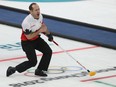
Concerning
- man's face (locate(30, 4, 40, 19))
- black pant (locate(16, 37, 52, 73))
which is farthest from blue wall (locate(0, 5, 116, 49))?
man's face (locate(30, 4, 40, 19))

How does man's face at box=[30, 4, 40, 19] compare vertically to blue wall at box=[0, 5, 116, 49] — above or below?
above

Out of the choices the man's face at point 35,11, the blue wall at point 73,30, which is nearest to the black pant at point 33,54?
the man's face at point 35,11

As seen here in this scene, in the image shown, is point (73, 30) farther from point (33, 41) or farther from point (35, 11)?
point (35, 11)

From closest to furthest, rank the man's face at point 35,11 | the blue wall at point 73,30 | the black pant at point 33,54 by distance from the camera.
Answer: the man's face at point 35,11, the black pant at point 33,54, the blue wall at point 73,30

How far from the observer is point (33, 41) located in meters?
9.13

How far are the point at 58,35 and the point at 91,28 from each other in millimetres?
1160

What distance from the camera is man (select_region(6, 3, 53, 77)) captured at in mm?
8906

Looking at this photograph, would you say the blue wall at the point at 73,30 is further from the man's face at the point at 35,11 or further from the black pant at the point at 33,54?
the man's face at the point at 35,11

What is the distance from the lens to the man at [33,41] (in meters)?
8.91


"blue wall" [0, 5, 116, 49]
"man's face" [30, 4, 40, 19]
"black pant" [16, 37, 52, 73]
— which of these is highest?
"man's face" [30, 4, 40, 19]

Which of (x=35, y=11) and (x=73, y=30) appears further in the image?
(x=73, y=30)

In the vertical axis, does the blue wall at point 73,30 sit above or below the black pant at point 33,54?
below

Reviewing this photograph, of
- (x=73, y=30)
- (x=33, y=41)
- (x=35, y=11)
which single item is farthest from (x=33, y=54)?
(x=73, y=30)

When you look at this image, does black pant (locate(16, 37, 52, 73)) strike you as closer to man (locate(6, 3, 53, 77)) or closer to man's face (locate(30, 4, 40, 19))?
man (locate(6, 3, 53, 77))
